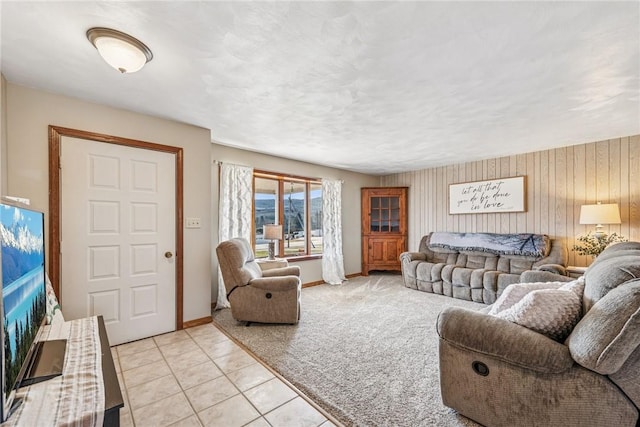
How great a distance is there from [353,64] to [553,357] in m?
2.00

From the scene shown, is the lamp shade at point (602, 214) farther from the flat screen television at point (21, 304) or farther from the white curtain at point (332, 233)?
the flat screen television at point (21, 304)

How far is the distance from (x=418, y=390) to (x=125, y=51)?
2.89 meters

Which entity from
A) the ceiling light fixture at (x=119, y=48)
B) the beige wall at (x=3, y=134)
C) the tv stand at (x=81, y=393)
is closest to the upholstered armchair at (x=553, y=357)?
the tv stand at (x=81, y=393)

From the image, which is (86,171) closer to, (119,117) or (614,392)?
(119,117)

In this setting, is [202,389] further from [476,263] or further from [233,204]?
[476,263]

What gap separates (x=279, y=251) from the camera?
462cm

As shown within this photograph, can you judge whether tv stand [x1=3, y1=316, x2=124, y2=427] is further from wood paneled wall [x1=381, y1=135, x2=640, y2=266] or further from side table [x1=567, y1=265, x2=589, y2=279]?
wood paneled wall [x1=381, y1=135, x2=640, y2=266]

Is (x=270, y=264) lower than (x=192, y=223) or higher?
lower

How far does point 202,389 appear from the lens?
1.92m

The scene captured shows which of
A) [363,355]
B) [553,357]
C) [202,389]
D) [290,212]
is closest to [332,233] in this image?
[290,212]

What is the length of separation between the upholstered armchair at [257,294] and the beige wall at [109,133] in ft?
1.06

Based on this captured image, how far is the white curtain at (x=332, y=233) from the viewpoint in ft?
16.8

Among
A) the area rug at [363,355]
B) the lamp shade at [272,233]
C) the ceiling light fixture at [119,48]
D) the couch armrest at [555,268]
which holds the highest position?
the ceiling light fixture at [119,48]

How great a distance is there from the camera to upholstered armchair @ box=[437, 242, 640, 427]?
118cm
